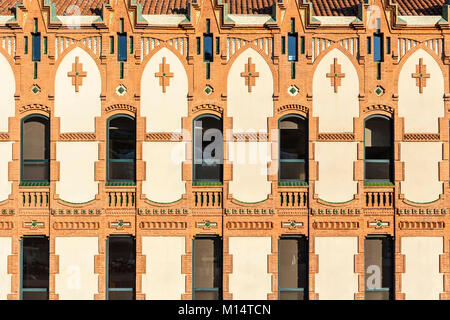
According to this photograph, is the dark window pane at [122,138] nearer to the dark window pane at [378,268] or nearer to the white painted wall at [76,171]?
the white painted wall at [76,171]

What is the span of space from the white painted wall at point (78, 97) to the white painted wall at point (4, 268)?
4.14 metres

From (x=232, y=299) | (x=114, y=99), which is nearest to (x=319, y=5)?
(x=114, y=99)

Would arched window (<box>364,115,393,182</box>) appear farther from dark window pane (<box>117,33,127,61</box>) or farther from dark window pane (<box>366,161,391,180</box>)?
dark window pane (<box>117,33,127,61</box>)

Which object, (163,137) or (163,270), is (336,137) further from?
(163,270)

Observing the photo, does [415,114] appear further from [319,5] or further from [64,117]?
[64,117]

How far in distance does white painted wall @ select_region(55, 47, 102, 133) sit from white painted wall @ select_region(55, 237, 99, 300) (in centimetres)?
389

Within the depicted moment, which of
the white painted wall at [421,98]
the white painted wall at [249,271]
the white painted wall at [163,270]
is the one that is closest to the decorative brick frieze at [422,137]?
the white painted wall at [421,98]

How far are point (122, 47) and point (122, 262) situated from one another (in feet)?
23.5

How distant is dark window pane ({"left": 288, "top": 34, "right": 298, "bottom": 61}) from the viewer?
52.8ft

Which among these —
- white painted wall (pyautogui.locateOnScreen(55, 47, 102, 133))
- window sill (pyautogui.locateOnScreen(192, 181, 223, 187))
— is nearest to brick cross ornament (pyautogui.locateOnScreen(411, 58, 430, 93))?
window sill (pyautogui.locateOnScreen(192, 181, 223, 187))

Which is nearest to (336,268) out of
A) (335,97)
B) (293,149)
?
(293,149)

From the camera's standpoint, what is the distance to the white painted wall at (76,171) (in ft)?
52.0

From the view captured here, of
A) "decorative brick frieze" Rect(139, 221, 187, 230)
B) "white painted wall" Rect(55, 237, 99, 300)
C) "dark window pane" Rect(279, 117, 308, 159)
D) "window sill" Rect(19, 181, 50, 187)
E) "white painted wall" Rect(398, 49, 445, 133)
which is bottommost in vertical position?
"white painted wall" Rect(55, 237, 99, 300)

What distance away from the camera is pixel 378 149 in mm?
16172
